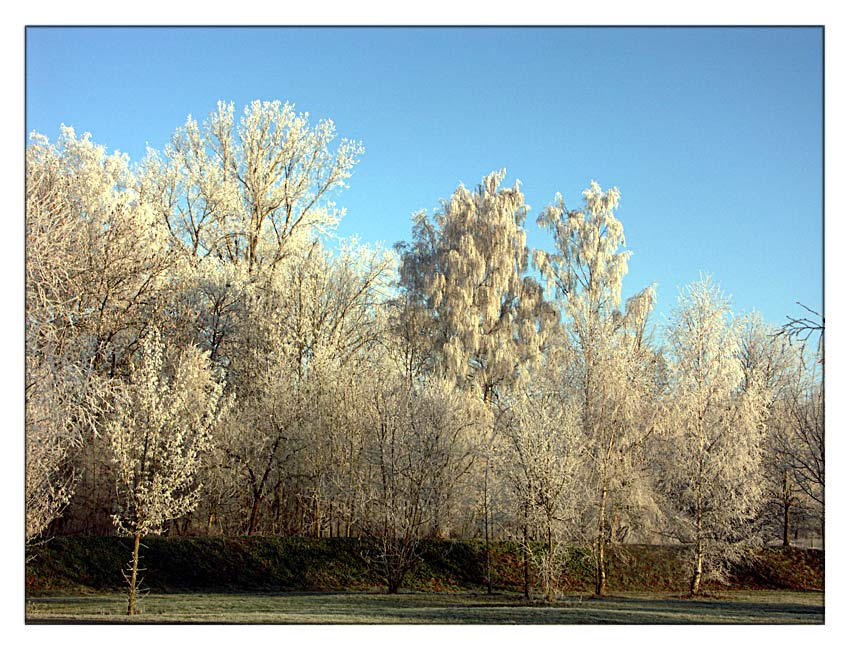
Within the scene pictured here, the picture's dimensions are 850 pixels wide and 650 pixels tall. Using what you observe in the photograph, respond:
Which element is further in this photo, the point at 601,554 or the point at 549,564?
the point at 601,554

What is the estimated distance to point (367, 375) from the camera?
13.5 metres

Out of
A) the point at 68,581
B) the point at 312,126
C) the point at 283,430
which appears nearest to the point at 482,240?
the point at 312,126

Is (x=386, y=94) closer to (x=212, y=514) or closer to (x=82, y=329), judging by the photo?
(x=82, y=329)

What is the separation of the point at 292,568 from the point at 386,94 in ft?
22.7

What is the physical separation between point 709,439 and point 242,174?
11.6 meters

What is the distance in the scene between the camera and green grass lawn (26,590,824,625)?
789 cm

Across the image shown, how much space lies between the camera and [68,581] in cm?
1082

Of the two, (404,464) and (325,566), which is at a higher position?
(404,464)

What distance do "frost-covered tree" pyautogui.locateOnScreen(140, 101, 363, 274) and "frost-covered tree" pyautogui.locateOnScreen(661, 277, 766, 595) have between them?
8.64 metres

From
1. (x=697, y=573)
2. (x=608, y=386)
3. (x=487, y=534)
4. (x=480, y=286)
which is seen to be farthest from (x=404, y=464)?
(x=480, y=286)

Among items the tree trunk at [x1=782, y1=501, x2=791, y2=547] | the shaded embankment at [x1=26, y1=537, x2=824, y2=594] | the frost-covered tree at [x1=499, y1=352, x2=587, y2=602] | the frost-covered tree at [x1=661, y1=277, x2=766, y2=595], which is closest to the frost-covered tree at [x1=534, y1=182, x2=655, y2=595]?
the frost-covered tree at [x1=661, y1=277, x2=766, y2=595]

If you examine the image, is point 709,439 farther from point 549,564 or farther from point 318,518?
point 318,518

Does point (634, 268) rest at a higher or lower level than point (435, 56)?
lower

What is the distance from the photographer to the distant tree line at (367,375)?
34.4 ft
